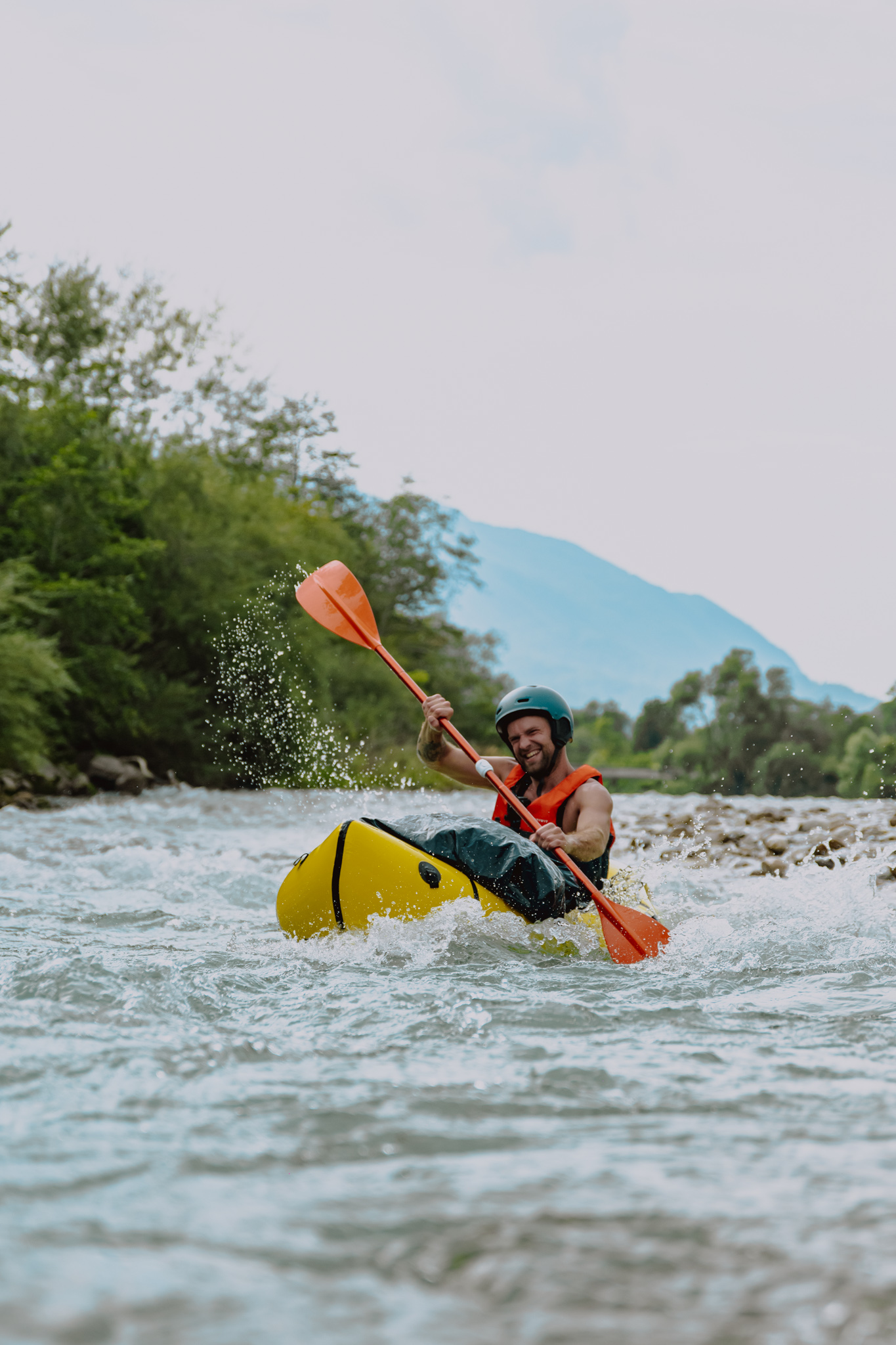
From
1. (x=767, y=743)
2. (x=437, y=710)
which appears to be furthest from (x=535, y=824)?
(x=767, y=743)

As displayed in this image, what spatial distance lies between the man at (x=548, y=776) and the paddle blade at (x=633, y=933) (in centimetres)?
25

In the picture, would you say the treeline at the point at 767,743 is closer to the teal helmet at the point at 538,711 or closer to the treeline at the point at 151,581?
the treeline at the point at 151,581

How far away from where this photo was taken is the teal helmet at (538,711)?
4.76 metres

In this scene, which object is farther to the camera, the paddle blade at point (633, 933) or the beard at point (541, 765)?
the beard at point (541, 765)

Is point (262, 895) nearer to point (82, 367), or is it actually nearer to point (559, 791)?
point (559, 791)

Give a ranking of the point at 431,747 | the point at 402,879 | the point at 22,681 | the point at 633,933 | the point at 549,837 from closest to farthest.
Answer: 1. the point at 402,879
2. the point at 633,933
3. the point at 549,837
4. the point at 431,747
5. the point at 22,681

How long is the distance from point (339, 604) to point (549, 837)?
1.81m

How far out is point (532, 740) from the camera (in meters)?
4.78

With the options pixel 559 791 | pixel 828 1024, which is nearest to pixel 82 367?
pixel 559 791

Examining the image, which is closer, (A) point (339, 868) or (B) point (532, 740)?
(A) point (339, 868)

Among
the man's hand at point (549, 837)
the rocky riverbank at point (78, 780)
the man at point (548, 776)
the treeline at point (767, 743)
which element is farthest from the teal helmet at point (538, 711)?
the treeline at point (767, 743)

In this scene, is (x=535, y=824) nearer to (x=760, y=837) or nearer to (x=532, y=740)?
(x=532, y=740)

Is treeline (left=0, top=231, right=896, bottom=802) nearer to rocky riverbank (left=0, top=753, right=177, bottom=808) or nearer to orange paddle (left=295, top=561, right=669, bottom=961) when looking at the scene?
rocky riverbank (left=0, top=753, right=177, bottom=808)

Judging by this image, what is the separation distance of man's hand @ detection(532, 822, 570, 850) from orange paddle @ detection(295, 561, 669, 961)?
2 centimetres
